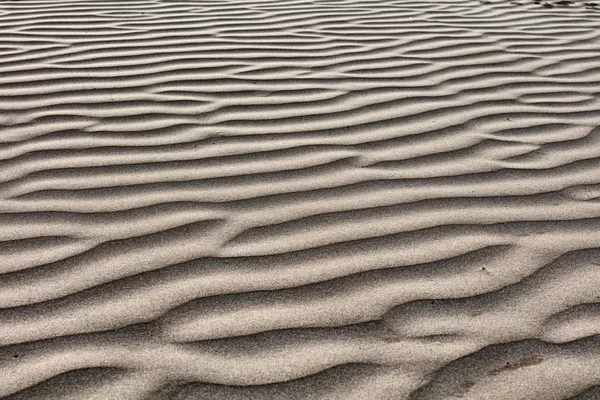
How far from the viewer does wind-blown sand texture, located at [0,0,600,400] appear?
158 centimetres

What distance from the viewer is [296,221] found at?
215 cm

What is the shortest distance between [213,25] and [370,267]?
9.62 feet

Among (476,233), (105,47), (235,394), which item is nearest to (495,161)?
(476,233)

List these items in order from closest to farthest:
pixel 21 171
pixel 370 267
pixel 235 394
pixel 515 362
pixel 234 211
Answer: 1. pixel 235 394
2. pixel 515 362
3. pixel 370 267
4. pixel 234 211
5. pixel 21 171

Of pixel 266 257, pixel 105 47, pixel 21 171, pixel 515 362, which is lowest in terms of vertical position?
pixel 515 362

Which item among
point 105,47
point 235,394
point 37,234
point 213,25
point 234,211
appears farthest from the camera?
point 213,25

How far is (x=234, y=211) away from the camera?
2.21 metres

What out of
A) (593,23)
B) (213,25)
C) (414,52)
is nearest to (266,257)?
(414,52)

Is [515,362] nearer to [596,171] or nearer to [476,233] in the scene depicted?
[476,233]

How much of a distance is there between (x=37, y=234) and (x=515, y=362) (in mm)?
1342

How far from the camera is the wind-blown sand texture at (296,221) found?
158 centimetres

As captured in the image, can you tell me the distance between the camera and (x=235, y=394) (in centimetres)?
149

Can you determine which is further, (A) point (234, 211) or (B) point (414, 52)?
(B) point (414, 52)

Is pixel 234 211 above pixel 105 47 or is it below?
below
